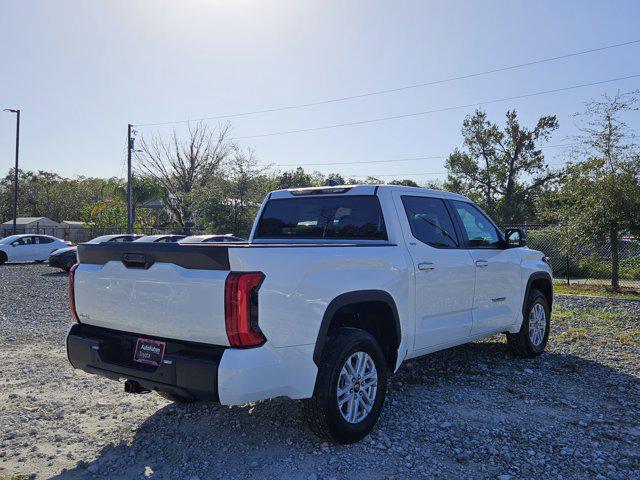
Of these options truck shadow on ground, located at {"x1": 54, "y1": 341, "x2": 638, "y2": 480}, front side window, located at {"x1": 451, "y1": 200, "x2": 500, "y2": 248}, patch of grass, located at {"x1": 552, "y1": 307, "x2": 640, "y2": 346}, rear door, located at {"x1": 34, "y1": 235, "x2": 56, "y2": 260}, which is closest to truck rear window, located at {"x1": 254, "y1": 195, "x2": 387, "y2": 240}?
front side window, located at {"x1": 451, "y1": 200, "x2": 500, "y2": 248}

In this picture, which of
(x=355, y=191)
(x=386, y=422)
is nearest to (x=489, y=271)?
(x=355, y=191)

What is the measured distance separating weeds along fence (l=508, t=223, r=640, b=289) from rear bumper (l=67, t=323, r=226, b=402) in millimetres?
12505

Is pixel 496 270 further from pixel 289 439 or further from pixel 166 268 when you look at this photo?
pixel 166 268

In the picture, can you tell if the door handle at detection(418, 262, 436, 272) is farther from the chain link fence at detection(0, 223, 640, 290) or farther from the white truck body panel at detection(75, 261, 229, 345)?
the chain link fence at detection(0, 223, 640, 290)

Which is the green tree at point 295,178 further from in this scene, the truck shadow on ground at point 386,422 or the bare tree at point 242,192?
the truck shadow on ground at point 386,422

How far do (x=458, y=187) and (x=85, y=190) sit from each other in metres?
44.3

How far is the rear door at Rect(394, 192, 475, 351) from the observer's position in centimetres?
475

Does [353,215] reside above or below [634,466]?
above

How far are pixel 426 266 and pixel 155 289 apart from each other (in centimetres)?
226

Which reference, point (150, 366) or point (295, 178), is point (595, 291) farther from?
point (295, 178)

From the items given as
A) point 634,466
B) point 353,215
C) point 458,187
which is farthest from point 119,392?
point 458,187

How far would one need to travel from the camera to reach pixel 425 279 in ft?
15.6

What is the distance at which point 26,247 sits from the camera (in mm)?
24531

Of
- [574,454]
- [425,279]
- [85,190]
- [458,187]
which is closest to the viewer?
[574,454]
